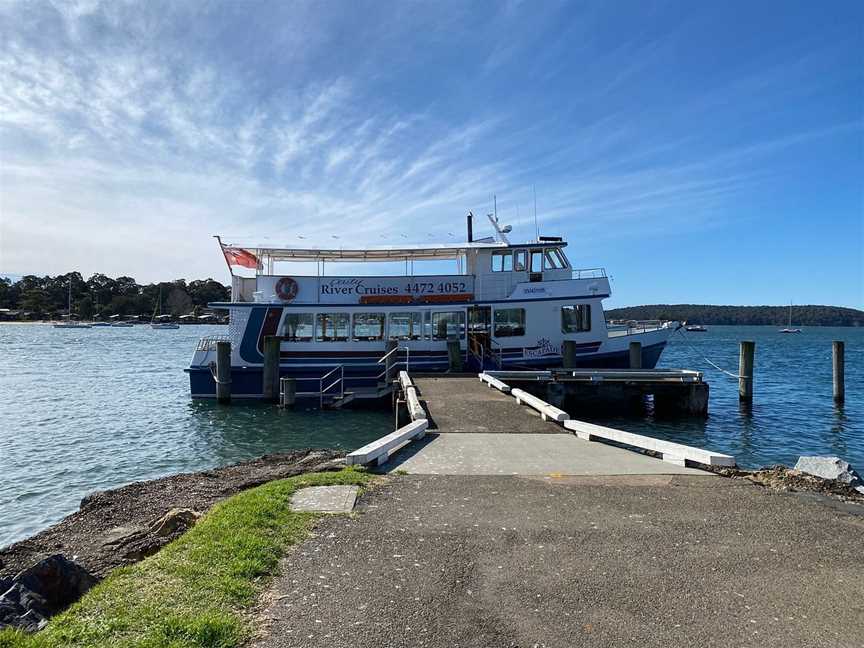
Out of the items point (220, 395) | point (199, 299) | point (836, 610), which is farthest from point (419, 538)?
point (199, 299)

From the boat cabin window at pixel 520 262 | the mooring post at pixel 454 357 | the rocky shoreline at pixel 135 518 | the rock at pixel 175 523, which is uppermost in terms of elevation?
the boat cabin window at pixel 520 262

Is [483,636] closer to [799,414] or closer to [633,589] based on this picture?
[633,589]

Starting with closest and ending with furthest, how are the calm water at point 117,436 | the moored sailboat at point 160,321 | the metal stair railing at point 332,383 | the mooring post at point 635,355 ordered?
1. the calm water at point 117,436
2. the metal stair railing at point 332,383
3. the mooring post at point 635,355
4. the moored sailboat at point 160,321

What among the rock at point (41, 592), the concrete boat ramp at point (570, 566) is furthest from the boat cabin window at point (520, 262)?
the rock at point (41, 592)

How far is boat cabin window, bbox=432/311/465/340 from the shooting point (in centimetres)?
2273

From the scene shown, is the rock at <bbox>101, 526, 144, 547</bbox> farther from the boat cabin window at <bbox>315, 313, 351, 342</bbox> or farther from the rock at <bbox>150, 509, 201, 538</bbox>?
the boat cabin window at <bbox>315, 313, 351, 342</bbox>

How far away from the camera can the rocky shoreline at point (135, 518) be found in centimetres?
713

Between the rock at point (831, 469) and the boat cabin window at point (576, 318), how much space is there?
45.3ft

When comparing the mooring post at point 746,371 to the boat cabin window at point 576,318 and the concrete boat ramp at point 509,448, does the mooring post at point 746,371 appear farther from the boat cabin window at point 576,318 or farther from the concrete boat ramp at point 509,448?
the concrete boat ramp at point 509,448

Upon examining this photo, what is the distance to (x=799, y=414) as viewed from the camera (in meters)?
22.5

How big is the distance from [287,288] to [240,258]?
2424 millimetres

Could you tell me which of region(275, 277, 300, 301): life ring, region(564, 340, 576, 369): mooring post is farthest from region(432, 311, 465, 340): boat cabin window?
region(275, 277, 300, 301): life ring

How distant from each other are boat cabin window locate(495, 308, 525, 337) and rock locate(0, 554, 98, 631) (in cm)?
1817

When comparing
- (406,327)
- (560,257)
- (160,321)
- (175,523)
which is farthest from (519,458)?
(160,321)
